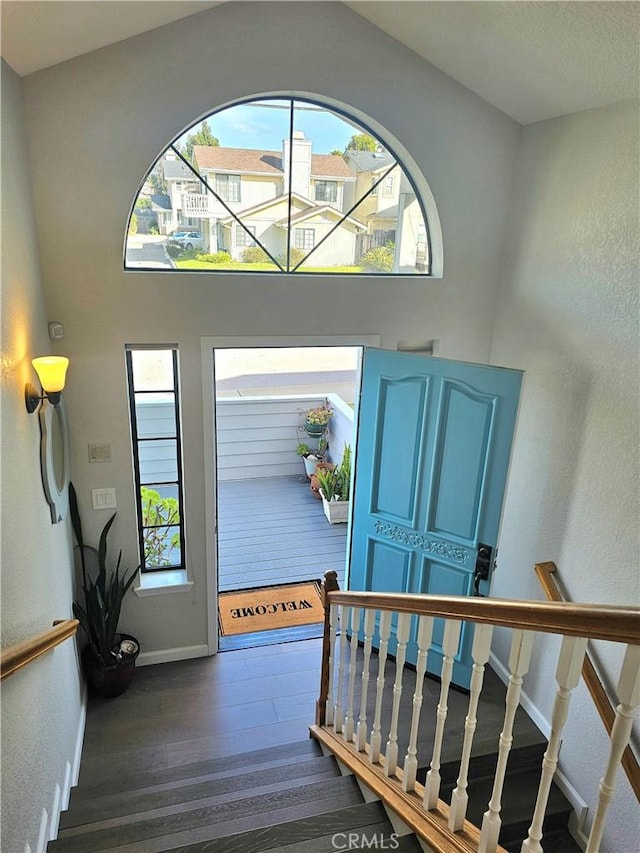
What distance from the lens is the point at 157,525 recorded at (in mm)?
3605

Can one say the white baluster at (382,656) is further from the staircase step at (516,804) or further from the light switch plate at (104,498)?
the light switch plate at (104,498)

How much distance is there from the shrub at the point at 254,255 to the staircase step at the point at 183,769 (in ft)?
8.65

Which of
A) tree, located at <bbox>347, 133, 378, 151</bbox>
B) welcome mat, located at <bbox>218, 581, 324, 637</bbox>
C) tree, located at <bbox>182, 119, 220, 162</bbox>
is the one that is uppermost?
tree, located at <bbox>347, 133, 378, 151</bbox>

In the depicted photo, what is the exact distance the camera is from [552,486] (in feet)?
10.1

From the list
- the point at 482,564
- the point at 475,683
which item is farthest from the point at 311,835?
the point at 482,564

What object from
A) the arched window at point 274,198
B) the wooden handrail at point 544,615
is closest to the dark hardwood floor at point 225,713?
the wooden handrail at point 544,615

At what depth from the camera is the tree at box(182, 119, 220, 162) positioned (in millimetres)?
2986

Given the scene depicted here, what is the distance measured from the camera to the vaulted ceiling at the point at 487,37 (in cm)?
210

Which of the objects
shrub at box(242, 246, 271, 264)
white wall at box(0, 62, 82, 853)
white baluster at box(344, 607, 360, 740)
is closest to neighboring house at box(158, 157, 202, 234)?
shrub at box(242, 246, 271, 264)

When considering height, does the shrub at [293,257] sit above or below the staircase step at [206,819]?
above

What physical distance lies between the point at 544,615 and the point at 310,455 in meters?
5.54

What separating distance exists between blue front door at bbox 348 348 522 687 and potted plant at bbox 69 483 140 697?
157 cm

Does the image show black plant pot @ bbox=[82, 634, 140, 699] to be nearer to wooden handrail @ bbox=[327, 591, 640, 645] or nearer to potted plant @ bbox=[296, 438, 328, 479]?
wooden handrail @ bbox=[327, 591, 640, 645]

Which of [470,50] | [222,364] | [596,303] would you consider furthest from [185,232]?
[222,364]
